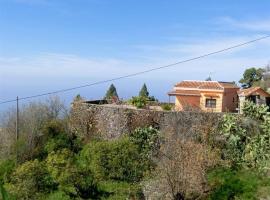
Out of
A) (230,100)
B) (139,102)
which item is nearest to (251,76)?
(230,100)

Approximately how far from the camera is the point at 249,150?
68.5 feet

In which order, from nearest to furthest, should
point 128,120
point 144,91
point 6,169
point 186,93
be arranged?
point 6,169, point 128,120, point 186,93, point 144,91

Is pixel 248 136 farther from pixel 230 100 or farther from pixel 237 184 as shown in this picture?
pixel 230 100

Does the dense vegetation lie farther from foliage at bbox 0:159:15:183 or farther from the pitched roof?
A: the pitched roof

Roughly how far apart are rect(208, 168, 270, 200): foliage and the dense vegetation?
3cm

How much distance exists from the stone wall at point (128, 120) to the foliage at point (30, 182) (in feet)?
19.3

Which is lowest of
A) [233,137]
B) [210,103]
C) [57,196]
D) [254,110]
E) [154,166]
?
[57,196]

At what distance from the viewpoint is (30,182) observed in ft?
60.4

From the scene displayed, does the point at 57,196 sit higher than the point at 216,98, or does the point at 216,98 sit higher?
the point at 216,98

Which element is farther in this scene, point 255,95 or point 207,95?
point 255,95

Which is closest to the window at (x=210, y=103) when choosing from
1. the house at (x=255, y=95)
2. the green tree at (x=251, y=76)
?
the house at (x=255, y=95)

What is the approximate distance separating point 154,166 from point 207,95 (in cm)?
1074

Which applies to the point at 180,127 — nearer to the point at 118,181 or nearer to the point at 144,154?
the point at 144,154

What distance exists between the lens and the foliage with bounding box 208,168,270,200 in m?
16.2
